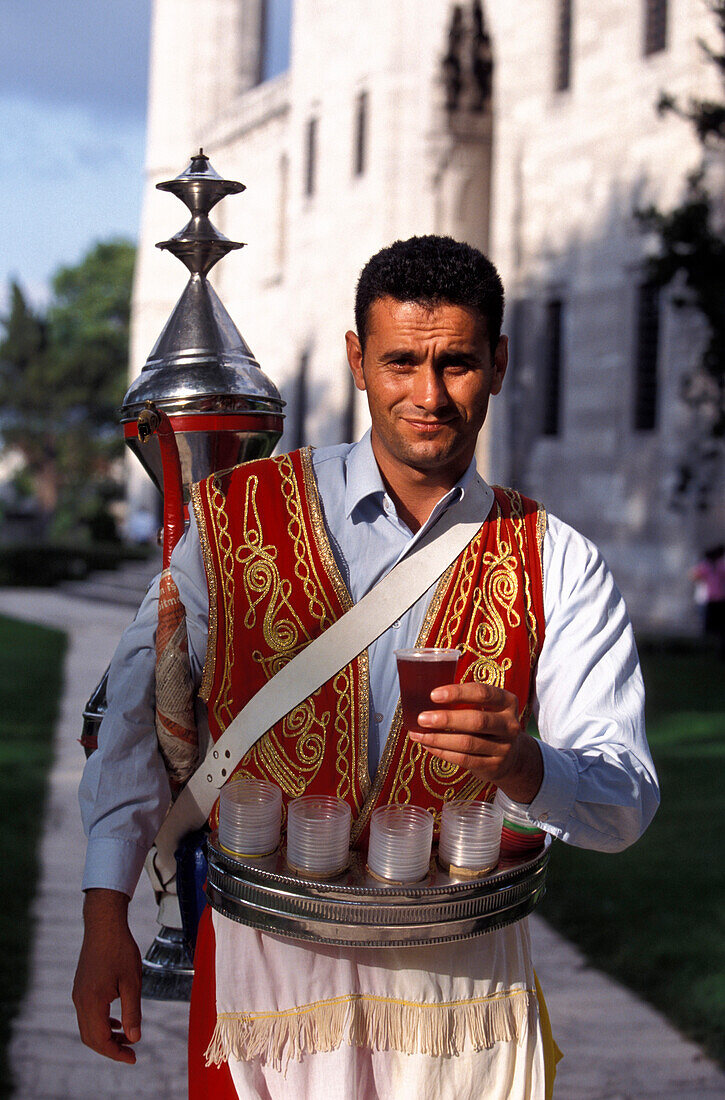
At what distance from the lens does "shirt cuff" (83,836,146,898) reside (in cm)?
202

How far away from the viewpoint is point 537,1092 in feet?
6.66

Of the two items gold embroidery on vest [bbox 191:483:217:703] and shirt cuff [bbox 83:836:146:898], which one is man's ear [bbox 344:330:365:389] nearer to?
gold embroidery on vest [bbox 191:483:217:703]

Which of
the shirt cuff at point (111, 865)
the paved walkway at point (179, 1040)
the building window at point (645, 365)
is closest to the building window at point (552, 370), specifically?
the building window at point (645, 365)

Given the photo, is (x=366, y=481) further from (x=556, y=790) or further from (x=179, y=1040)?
(x=179, y=1040)

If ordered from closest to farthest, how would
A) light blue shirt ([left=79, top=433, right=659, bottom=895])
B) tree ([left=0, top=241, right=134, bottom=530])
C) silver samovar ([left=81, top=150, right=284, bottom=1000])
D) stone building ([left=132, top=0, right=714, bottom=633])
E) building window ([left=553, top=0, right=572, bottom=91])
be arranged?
light blue shirt ([left=79, top=433, right=659, bottom=895]) < silver samovar ([left=81, top=150, right=284, bottom=1000]) < stone building ([left=132, top=0, right=714, bottom=633]) < building window ([left=553, top=0, right=572, bottom=91]) < tree ([left=0, top=241, right=134, bottom=530])

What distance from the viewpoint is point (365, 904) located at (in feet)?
6.05

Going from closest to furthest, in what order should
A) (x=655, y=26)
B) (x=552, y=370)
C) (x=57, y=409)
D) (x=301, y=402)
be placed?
(x=655, y=26) → (x=552, y=370) → (x=301, y=402) → (x=57, y=409)

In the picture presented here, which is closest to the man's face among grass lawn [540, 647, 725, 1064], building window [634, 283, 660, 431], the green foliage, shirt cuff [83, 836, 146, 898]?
shirt cuff [83, 836, 146, 898]

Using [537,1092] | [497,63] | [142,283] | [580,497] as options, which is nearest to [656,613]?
[580,497]

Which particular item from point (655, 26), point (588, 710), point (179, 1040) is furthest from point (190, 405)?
point (655, 26)

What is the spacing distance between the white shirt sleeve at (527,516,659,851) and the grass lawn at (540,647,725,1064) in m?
2.81

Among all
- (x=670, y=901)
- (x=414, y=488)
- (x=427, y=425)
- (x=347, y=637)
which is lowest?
(x=670, y=901)

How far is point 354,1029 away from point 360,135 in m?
23.0

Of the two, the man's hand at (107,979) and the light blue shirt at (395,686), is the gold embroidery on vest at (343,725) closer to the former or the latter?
the light blue shirt at (395,686)
